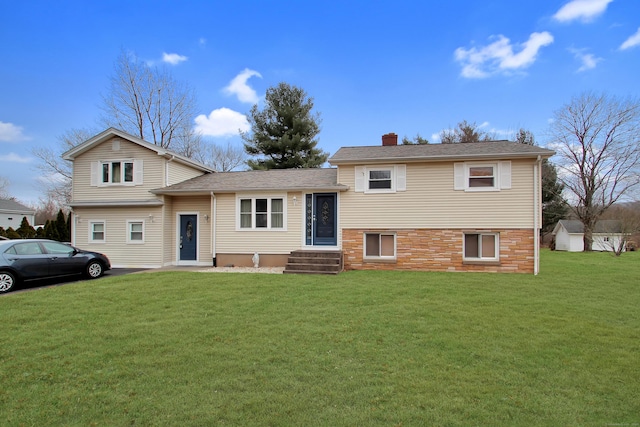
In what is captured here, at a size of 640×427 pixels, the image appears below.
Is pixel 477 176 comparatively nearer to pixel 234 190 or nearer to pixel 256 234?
pixel 256 234

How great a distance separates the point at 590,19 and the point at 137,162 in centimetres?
1864

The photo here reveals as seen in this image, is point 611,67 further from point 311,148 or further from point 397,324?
point 311,148

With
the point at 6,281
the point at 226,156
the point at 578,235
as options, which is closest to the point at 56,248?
the point at 6,281

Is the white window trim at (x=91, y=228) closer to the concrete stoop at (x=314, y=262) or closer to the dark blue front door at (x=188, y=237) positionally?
the dark blue front door at (x=188, y=237)

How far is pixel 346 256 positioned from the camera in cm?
1235

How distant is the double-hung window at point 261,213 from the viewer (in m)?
13.0

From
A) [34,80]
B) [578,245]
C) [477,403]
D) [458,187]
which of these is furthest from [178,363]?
[578,245]

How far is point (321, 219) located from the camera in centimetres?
1275

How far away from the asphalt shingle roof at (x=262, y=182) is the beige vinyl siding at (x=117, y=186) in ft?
2.56

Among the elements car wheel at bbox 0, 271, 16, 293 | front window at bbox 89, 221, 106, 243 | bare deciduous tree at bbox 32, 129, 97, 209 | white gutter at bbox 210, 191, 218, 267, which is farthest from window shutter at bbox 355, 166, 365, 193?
bare deciduous tree at bbox 32, 129, 97, 209

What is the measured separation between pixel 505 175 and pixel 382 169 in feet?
14.1

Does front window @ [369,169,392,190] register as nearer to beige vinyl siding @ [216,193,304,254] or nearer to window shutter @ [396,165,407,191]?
window shutter @ [396,165,407,191]

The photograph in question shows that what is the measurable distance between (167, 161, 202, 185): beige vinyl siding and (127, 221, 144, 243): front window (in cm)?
219

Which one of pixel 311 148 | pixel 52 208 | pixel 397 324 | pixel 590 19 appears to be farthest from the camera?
pixel 52 208
